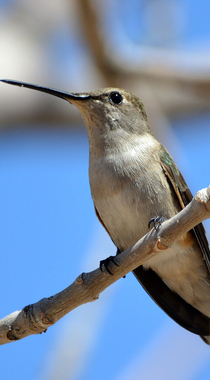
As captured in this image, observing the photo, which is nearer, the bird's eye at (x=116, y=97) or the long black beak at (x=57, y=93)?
the long black beak at (x=57, y=93)

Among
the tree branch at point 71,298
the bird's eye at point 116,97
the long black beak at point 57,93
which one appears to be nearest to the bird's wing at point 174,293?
the bird's eye at point 116,97

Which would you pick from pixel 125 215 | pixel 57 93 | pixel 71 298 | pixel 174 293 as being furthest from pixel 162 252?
pixel 57 93

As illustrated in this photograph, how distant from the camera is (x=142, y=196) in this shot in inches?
144

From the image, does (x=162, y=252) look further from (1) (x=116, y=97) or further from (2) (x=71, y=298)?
(1) (x=116, y=97)

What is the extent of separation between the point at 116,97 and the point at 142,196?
3.48 feet

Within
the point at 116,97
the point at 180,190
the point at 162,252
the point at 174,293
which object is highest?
the point at 116,97

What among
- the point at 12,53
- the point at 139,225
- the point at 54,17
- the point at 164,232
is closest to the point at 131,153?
the point at 139,225

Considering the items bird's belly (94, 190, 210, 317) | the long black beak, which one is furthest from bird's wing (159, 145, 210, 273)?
the long black beak

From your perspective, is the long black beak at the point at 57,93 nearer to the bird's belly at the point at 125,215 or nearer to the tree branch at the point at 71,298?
the bird's belly at the point at 125,215

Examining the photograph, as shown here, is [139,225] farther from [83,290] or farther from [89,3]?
[89,3]

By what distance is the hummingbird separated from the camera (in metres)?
3.69

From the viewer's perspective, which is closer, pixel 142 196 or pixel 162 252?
pixel 142 196

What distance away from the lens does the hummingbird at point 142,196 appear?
3689 millimetres

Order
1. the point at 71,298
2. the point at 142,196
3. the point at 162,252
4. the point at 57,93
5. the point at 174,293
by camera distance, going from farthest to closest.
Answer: the point at 174,293
the point at 162,252
the point at 57,93
the point at 142,196
the point at 71,298
